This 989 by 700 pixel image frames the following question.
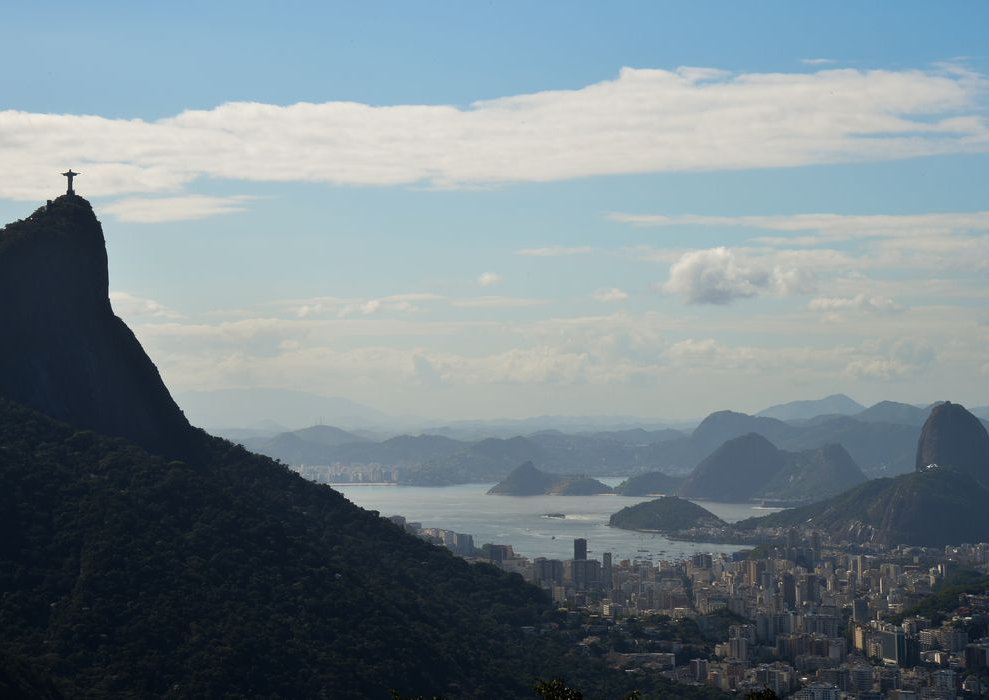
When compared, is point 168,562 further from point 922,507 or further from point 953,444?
point 953,444

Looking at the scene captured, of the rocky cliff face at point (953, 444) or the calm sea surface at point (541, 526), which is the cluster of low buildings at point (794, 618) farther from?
the rocky cliff face at point (953, 444)

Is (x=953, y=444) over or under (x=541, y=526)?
over

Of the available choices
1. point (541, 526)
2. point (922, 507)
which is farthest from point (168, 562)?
point (541, 526)

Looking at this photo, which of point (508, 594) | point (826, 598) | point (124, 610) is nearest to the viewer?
point (124, 610)

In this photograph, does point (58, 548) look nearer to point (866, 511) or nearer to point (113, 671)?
point (113, 671)

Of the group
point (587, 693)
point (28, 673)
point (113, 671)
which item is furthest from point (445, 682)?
point (28, 673)

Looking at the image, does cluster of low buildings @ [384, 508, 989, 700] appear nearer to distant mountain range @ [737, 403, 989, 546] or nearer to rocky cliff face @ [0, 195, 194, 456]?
rocky cliff face @ [0, 195, 194, 456]

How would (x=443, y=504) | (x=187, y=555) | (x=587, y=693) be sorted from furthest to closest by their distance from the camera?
(x=443, y=504) < (x=587, y=693) < (x=187, y=555)

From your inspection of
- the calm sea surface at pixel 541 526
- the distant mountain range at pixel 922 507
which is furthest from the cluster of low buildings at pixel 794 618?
the distant mountain range at pixel 922 507
